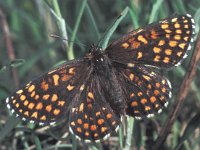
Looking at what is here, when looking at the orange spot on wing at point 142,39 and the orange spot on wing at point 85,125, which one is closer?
the orange spot on wing at point 85,125

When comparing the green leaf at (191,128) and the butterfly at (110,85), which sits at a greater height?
the butterfly at (110,85)

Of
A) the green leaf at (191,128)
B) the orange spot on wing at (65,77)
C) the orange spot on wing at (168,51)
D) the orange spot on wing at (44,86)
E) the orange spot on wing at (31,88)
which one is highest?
the orange spot on wing at (31,88)

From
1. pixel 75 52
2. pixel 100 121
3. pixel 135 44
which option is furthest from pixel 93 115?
pixel 75 52

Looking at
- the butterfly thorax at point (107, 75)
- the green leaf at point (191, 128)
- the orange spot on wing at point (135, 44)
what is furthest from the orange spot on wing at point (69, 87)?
the green leaf at point (191, 128)

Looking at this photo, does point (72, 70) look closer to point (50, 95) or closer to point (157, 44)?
point (50, 95)

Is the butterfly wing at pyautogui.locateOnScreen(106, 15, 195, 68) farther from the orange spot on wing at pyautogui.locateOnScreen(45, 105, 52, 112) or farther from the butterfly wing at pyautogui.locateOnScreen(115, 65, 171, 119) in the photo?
the orange spot on wing at pyautogui.locateOnScreen(45, 105, 52, 112)

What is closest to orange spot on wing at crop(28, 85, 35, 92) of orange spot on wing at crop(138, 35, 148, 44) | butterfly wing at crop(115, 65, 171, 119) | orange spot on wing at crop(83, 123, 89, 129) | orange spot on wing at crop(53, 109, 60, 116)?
orange spot on wing at crop(53, 109, 60, 116)

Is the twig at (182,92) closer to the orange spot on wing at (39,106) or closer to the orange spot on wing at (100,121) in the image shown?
the orange spot on wing at (100,121)
